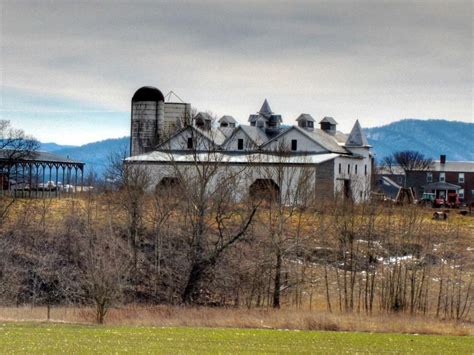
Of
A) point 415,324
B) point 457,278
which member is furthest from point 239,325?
point 457,278

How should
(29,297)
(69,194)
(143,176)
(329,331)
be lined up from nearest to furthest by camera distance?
(329,331)
(29,297)
(143,176)
(69,194)

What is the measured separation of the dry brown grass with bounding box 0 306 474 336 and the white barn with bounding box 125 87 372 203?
19062mm

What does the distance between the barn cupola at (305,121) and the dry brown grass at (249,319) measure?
4579cm

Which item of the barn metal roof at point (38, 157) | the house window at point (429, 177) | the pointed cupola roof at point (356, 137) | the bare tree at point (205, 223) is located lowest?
the bare tree at point (205, 223)

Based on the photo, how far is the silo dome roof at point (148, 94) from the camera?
8250cm

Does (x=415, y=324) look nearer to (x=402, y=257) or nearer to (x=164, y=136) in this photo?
(x=402, y=257)

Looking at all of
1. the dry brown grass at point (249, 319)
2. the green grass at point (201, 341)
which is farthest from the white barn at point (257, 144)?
the green grass at point (201, 341)

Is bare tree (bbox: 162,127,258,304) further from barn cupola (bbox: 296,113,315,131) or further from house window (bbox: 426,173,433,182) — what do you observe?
house window (bbox: 426,173,433,182)

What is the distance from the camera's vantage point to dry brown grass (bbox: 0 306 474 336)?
2838 centimetres

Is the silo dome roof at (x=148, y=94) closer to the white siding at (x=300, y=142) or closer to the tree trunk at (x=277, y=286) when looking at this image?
the white siding at (x=300, y=142)

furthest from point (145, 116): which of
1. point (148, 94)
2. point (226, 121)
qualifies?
point (226, 121)

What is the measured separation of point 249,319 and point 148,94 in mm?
55513

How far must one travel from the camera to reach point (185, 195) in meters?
43.4

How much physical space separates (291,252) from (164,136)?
38.1 meters
